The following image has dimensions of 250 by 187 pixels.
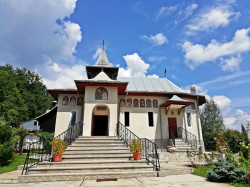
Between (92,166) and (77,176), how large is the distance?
89cm

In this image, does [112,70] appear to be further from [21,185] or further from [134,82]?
[21,185]

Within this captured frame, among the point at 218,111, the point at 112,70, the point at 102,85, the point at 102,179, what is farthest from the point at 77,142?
the point at 218,111

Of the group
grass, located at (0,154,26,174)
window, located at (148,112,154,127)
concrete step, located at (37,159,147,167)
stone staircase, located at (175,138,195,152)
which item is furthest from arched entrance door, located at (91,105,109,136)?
concrete step, located at (37,159,147,167)

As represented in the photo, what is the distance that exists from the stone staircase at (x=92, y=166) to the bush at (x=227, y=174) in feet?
7.03

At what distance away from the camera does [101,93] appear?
12289mm

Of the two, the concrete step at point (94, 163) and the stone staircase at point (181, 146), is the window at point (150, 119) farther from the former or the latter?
the concrete step at point (94, 163)

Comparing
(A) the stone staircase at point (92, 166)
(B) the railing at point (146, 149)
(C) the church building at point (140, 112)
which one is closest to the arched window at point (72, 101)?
(C) the church building at point (140, 112)

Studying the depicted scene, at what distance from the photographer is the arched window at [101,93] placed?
12.2m

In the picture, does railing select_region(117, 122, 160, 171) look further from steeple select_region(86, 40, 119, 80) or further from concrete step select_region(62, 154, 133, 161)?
steeple select_region(86, 40, 119, 80)

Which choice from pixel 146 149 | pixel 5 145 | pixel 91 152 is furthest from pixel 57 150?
pixel 146 149

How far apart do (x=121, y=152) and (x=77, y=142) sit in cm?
286

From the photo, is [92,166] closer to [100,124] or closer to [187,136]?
[100,124]

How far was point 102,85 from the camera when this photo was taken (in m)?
12.3

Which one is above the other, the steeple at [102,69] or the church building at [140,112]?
the steeple at [102,69]
